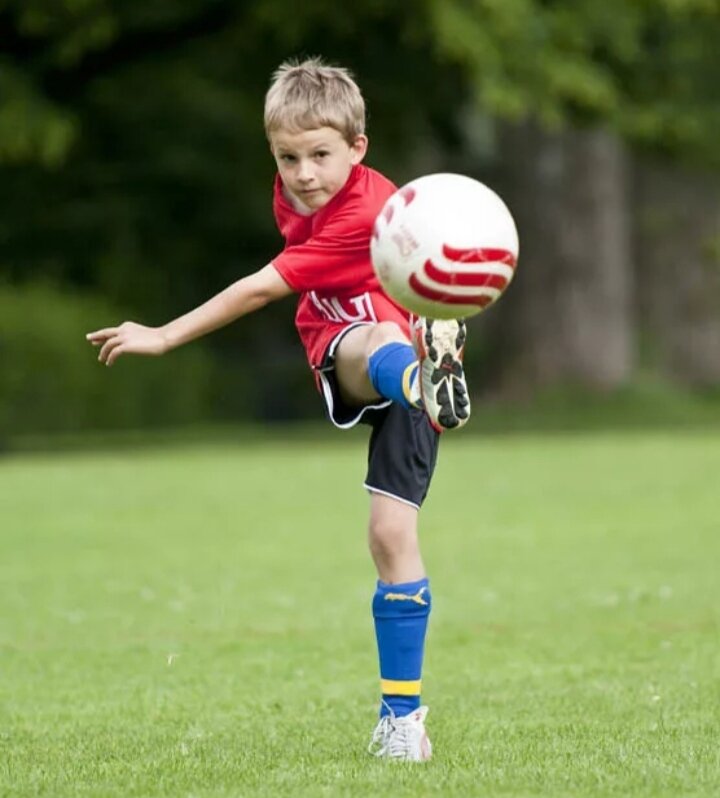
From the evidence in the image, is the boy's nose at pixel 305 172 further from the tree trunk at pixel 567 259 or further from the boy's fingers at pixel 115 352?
the tree trunk at pixel 567 259

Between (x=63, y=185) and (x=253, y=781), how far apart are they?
25.5 metres

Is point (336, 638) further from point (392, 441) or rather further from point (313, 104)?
point (313, 104)

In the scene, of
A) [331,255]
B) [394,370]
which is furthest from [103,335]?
[394,370]

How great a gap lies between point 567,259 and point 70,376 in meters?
7.52

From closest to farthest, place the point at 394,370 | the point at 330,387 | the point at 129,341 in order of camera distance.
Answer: the point at 129,341 < the point at 394,370 < the point at 330,387

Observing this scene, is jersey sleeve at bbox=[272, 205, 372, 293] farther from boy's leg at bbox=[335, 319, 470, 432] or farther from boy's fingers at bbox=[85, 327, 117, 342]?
boy's fingers at bbox=[85, 327, 117, 342]

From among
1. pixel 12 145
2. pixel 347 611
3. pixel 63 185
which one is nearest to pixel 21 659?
pixel 347 611

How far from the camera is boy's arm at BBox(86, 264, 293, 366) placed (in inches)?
220

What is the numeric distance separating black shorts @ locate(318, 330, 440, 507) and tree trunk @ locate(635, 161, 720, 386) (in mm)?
25464

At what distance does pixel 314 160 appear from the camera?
5.99 m

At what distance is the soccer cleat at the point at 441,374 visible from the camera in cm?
573

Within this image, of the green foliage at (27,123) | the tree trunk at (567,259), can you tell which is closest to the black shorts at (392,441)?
the green foliage at (27,123)

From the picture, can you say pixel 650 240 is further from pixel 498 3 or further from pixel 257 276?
pixel 257 276

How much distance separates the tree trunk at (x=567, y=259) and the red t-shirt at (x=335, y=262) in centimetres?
2273
